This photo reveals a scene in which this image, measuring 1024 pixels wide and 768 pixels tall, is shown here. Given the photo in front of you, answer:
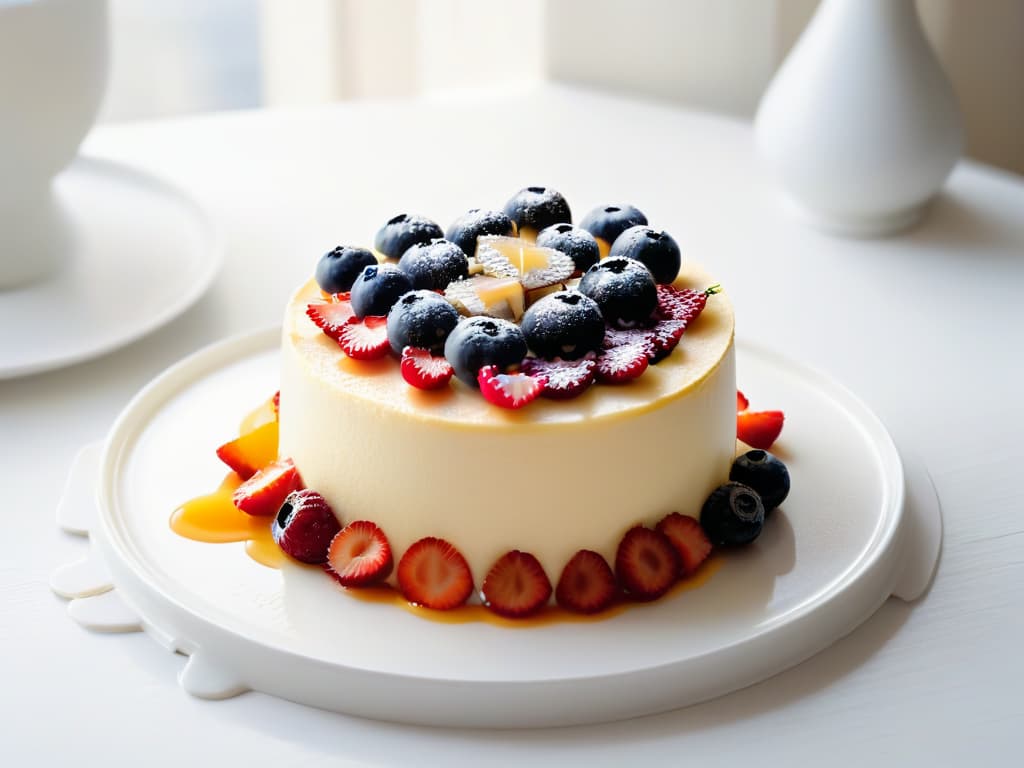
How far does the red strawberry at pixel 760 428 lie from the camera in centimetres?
149

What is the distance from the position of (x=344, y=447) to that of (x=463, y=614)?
20 centimetres

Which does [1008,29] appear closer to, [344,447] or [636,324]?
[636,324]

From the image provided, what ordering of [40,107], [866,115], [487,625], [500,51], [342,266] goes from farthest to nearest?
[500,51] → [866,115] → [40,107] → [342,266] → [487,625]

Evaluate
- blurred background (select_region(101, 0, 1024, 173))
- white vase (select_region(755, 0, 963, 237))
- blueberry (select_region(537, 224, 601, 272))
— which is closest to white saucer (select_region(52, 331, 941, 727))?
blueberry (select_region(537, 224, 601, 272))

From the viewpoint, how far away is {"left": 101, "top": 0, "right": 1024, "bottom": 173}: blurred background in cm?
257

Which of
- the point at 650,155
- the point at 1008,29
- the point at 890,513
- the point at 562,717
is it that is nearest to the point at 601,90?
the point at 650,155

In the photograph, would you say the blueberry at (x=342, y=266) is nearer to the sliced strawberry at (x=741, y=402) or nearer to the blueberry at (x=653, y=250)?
the blueberry at (x=653, y=250)

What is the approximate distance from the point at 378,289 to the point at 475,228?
0.17 meters

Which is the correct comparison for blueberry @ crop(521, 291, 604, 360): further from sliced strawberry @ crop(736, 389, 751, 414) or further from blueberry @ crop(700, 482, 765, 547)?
sliced strawberry @ crop(736, 389, 751, 414)

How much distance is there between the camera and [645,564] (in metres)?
1.27

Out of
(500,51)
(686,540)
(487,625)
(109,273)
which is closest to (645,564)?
(686,540)

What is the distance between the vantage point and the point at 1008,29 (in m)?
2.48

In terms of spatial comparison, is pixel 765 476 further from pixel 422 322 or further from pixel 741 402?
pixel 422 322

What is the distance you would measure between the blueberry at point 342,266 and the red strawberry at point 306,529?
9.6 inches
